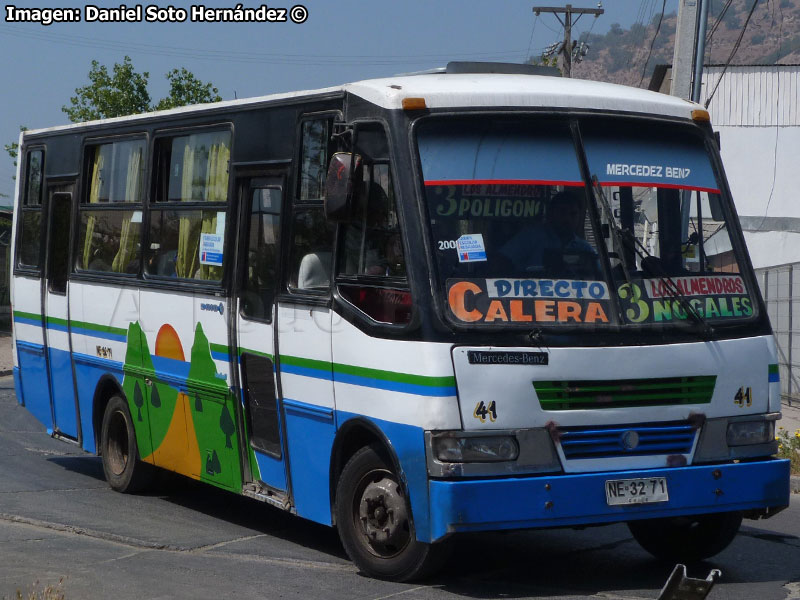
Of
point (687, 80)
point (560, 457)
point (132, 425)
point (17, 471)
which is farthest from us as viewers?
point (687, 80)

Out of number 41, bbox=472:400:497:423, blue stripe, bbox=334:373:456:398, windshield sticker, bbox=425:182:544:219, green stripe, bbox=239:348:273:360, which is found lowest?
number 41, bbox=472:400:497:423

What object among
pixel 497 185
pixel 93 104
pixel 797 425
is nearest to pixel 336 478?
pixel 497 185

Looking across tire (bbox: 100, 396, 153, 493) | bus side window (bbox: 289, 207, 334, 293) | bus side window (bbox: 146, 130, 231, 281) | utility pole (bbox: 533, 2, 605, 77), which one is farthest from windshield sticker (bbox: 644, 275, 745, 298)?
utility pole (bbox: 533, 2, 605, 77)

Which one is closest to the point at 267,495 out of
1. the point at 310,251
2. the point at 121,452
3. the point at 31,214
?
the point at 310,251

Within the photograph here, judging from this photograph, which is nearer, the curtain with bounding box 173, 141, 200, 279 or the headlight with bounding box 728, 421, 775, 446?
the headlight with bounding box 728, 421, 775, 446

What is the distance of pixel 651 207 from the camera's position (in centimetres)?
737

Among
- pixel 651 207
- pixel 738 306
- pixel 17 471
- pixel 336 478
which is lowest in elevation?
pixel 17 471

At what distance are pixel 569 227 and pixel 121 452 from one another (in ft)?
17.3

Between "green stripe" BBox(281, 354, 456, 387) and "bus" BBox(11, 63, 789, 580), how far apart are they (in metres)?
0.01

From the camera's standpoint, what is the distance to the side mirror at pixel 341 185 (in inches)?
272

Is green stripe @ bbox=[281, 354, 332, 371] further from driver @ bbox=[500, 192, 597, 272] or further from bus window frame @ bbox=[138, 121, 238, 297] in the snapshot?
driver @ bbox=[500, 192, 597, 272]

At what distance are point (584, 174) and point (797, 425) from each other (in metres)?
9.95

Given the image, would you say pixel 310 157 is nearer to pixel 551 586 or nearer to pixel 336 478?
pixel 336 478

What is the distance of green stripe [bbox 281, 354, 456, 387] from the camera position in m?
6.44
